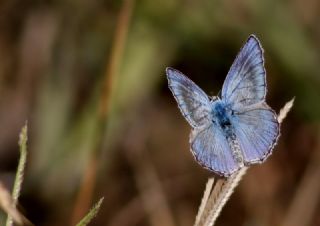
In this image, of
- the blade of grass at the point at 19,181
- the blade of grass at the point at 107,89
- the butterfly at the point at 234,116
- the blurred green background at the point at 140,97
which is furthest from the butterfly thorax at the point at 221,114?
the blurred green background at the point at 140,97

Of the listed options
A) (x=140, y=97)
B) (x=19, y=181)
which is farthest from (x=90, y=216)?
(x=140, y=97)

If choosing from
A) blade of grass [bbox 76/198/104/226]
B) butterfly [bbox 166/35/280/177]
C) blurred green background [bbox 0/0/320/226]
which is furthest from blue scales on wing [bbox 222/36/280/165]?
blurred green background [bbox 0/0/320/226]

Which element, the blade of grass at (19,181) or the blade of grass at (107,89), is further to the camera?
the blade of grass at (107,89)

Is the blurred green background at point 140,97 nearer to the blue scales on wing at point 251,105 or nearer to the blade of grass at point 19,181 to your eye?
the blue scales on wing at point 251,105

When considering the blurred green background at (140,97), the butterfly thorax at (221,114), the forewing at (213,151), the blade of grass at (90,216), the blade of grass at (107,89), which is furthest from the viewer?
the blurred green background at (140,97)

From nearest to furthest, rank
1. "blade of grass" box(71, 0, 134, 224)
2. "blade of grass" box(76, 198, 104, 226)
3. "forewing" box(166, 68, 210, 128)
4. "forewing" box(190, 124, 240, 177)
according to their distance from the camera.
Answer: "blade of grass" box(76, 198, 104, 226) < "forewing" box(190, 124, 240, 177) < "forewing" box(166, 68, 210, 128) < "blade of grass" box(71, 0, 134, 224)

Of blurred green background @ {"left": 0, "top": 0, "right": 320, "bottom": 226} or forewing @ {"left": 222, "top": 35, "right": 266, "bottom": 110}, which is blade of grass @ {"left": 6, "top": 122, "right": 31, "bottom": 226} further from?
blurred green background @ {"left": 0, "top": 0, "right": 320, "bottom": 226}

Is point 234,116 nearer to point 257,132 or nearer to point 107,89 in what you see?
point 257,132
